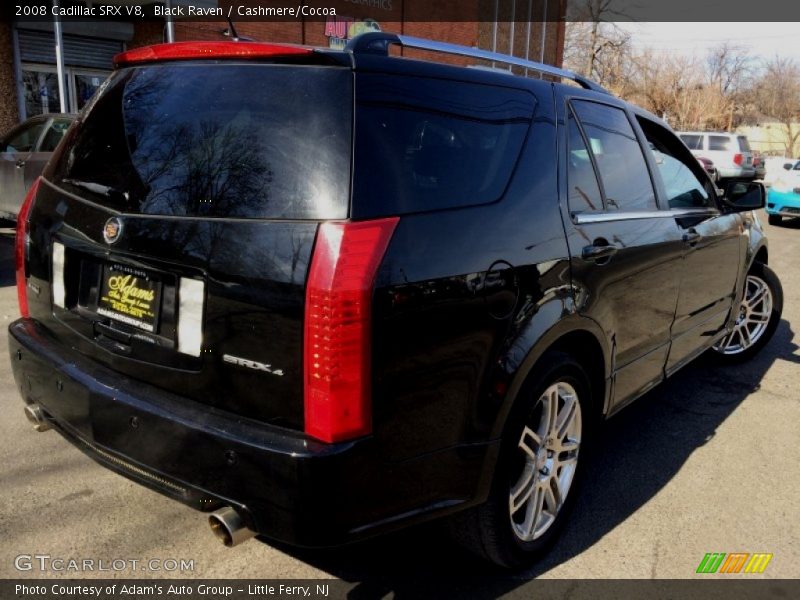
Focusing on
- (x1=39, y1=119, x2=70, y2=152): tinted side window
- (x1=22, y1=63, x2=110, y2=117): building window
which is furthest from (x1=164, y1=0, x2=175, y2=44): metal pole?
(x1=39, y1=119, x2=70, y2=152): tinted side window

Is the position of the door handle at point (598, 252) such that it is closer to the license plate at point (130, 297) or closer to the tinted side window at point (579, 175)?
the tinted side window at point (579, 175)

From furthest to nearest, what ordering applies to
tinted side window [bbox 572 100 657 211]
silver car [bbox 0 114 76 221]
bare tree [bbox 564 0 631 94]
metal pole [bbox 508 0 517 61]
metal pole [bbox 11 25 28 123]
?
1. bare tree [bbox 564 0 631 94]
2. metal pole [bbox 508 0 517 61]
3. metal pole [bbox 11 25 28 123]
4. silver car [bbox 0 114 76 221]
5. tinted side window [bbox 572 100 657 211]

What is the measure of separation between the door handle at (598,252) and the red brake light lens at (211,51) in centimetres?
Answer: 136

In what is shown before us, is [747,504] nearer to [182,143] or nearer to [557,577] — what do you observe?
[557,577]

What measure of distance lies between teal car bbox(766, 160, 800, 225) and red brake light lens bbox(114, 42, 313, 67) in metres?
13.7

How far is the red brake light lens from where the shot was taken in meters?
2.14

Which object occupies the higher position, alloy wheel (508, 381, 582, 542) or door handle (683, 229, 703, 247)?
door handle (683, 229, 703, 247)

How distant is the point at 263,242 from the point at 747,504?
2730mm

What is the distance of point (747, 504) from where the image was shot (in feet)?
10.9

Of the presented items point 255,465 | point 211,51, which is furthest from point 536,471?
point 211,51

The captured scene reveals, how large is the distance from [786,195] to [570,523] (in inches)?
497

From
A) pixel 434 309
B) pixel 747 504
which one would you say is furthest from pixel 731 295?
pixel 434 309

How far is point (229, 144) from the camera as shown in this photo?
7.01 feet

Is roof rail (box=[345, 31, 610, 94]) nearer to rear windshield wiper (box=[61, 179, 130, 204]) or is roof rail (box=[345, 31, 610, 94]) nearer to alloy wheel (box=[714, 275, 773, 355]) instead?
rear windshield wiper (box=[61, 179, 130, 204])
